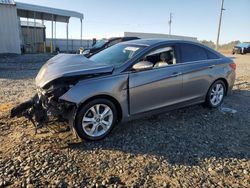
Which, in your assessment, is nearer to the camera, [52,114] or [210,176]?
[210,176]

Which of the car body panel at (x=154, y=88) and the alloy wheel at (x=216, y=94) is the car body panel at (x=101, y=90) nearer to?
the car body panel at (x=154, y=88)

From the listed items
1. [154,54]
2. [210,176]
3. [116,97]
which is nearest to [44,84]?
[116,97]

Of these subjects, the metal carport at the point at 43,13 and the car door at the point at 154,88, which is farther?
the metal carport at the point at 43,13

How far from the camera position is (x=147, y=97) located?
15.1 feet

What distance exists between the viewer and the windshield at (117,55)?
15.4 ft

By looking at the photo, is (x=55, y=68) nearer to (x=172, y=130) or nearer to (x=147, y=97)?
(x=147, y=97)

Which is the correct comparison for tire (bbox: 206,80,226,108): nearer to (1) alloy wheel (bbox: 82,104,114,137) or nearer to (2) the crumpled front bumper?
(1) alloy wheel (bbox: 82,104,114,137)

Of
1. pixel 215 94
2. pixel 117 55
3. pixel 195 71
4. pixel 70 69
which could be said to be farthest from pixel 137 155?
pixel 215 94

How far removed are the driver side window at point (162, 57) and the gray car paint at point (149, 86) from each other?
98mm

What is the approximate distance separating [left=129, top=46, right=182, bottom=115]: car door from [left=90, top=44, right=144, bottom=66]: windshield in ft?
1.41

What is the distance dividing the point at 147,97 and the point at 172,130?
0.80m

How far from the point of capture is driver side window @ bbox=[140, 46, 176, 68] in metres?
4.86

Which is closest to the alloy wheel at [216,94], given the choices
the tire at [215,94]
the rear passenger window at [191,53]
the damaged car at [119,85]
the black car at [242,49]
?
the tire at [215,94]

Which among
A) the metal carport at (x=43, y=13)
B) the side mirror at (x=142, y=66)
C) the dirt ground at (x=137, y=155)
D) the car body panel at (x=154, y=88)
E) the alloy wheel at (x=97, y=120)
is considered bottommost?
the dirt ground at (x=137, y=155)
